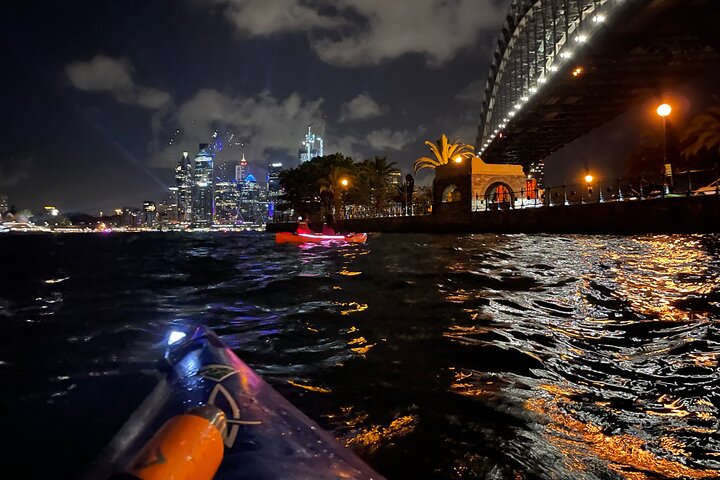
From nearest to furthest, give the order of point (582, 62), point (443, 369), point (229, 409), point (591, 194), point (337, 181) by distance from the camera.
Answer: point (229, 409) < point (443, 369) < point (591, 194) < point (582, 62) < point (337, 181)

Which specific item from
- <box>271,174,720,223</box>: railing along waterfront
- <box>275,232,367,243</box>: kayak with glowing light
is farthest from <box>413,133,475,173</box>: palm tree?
<box>275,232,367,243</box>: kayak with glowing light

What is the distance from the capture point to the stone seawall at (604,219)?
18.6m

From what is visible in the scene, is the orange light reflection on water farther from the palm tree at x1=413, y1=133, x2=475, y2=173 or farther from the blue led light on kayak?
the palm tree at x1=413, y1=133, x2=475, y2=173

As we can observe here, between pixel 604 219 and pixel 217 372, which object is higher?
pixel 604 219

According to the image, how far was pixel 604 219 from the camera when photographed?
23.9 meters

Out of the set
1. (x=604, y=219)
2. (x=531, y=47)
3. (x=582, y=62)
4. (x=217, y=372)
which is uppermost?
(x=531, y=47)

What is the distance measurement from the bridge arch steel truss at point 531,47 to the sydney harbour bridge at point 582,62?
16cm

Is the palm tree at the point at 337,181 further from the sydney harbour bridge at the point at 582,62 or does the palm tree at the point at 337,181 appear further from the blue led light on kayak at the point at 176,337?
the blue led light on kayak at the point at 176,337

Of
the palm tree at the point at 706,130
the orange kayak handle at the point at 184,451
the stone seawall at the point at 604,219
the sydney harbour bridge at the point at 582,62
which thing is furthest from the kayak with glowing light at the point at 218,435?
the palm tree at the point at 706,130

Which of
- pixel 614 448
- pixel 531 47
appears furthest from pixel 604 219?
pixel 531 47

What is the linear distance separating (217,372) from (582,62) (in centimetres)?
5357

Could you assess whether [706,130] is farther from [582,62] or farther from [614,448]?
[614,448]

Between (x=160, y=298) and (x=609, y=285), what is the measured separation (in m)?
8.11

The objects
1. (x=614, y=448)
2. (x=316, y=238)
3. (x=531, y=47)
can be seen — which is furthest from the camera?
(x=531, y=47)
